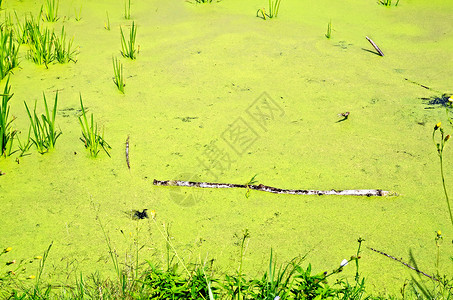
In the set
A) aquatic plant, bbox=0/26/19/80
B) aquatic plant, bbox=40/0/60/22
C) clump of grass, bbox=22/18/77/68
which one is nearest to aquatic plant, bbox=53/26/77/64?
clump of grass, bbox=22/18/77/68

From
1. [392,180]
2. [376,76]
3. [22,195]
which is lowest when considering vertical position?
[22,195]

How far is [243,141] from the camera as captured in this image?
6.33 ft

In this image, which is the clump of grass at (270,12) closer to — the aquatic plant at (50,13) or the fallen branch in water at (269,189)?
the aquatic plant at (50,13)

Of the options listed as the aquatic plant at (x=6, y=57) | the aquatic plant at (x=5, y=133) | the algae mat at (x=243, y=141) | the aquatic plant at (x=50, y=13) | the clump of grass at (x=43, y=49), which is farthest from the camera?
the aquatic plant at (x=50, y=13)

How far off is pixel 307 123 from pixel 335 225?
2.00 ft

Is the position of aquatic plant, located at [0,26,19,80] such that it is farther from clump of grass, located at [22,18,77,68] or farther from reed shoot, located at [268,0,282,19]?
reed shoot, located at [268,0,282,19]

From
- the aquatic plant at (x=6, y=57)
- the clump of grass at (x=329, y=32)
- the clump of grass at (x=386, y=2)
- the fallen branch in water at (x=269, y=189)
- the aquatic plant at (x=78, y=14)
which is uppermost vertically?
the clump of grass at (x=386, y=2)

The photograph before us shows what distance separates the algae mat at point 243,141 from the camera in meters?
1.48

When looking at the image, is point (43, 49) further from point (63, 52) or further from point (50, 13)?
point (50, 13)

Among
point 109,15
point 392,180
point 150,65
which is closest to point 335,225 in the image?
point 392,180

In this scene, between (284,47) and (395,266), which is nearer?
(395,266)

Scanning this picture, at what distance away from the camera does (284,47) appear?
8.61 ft

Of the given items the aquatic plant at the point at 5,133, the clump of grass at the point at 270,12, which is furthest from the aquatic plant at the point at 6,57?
the clump of grass at the point at 270,12

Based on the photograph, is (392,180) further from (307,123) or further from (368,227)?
(307,123)
